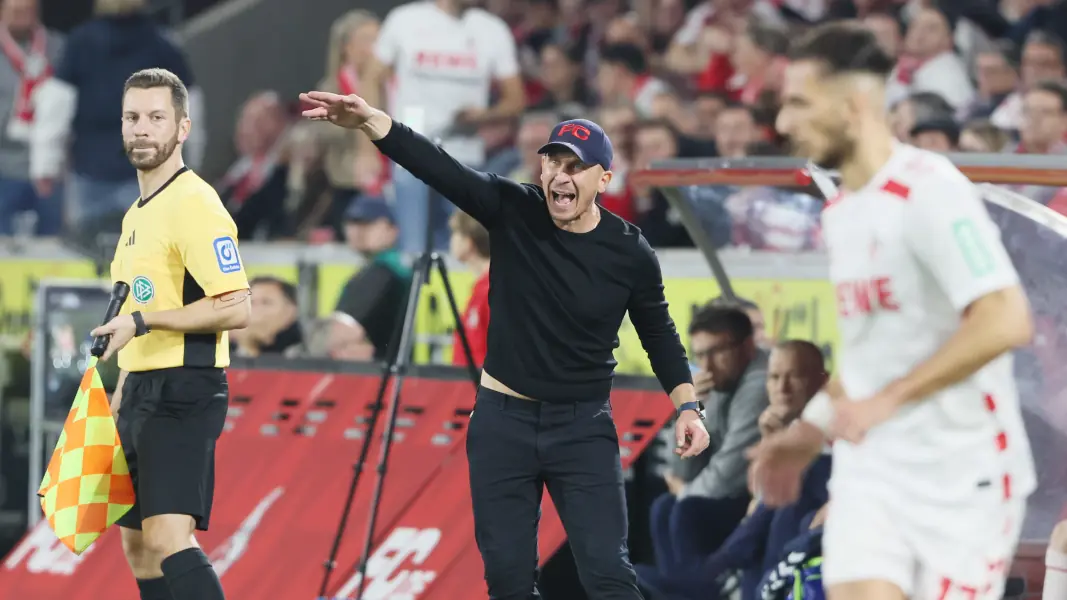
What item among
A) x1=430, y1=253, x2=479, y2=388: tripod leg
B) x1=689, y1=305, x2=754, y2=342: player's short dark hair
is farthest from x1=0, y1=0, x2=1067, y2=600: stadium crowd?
x1=430, y1=253, x2=479, y2=388: tripod leg

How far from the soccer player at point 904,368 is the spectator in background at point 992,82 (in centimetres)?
712

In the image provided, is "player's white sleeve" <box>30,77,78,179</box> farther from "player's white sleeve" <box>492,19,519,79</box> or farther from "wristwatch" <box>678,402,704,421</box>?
"wristwatch" <box>678,402,704,421</box>

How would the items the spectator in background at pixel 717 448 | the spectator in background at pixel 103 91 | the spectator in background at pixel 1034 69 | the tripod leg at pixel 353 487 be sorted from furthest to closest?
1. the spectator in background at pixel 103 91
2. the spectator in background at pixel 1034 69
3. the tripod leg at pixel 353 487
4. the spectator in background at pixel 717 448

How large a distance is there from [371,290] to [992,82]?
4185 millimetres

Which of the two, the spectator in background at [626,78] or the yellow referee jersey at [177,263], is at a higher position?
the spectator in background at [626,78]

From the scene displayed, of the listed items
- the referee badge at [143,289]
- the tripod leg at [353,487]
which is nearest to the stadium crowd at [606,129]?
the tripod leg at [353,487]

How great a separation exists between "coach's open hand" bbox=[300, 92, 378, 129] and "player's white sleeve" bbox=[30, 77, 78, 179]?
898 cm

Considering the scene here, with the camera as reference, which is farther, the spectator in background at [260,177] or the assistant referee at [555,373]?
the spectator in background at [260,177]

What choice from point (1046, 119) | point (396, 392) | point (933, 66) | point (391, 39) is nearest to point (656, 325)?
point (396, 392)

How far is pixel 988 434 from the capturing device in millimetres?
4328

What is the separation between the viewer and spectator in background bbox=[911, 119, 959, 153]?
1002cm

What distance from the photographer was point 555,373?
6.18 meters

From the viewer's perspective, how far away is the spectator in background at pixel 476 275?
857cm

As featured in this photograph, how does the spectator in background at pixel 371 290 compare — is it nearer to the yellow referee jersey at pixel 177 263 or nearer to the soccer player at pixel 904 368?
the yellow referee jersey at pixel 177 263
